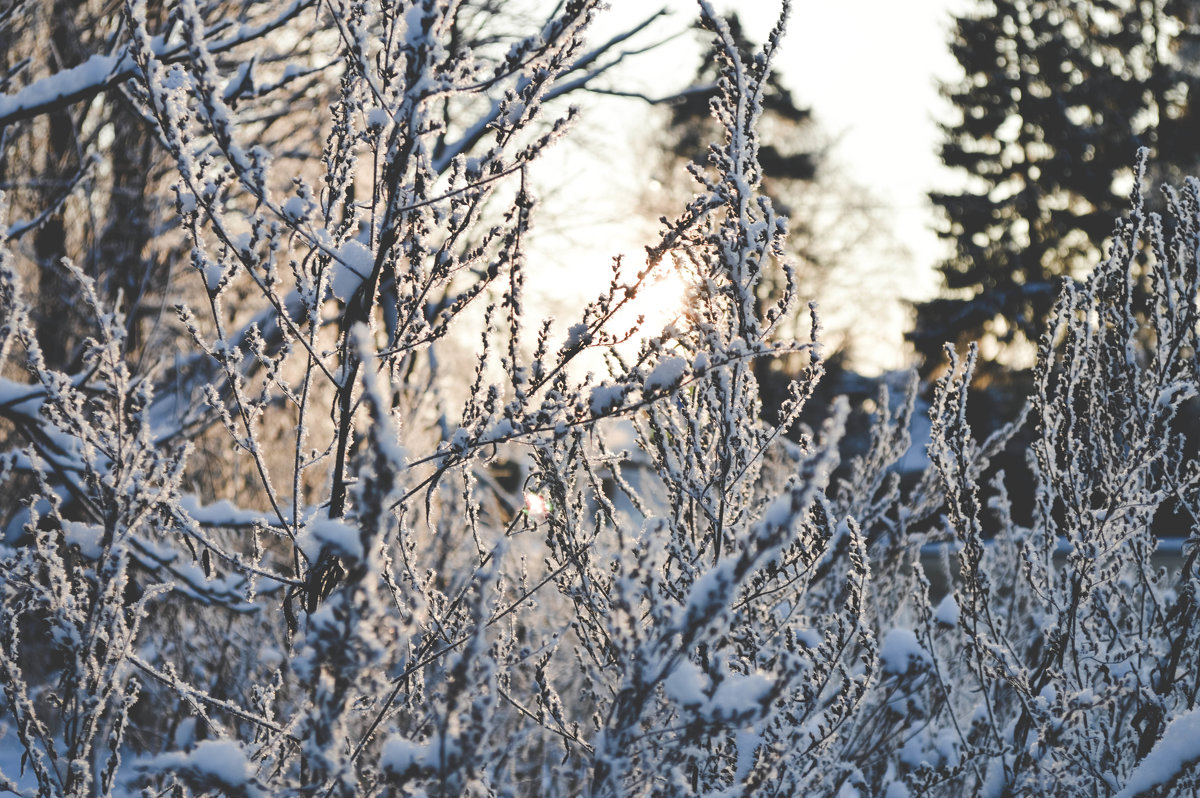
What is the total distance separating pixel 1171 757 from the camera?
2016 mm

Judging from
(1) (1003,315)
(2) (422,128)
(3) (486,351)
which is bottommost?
(3) (486,351)

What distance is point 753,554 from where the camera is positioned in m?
1.37

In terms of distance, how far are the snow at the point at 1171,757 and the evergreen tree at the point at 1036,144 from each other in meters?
18.4

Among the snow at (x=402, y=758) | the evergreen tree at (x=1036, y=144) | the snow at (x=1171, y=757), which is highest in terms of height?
the evergreen tree at (x=1036, y=144)

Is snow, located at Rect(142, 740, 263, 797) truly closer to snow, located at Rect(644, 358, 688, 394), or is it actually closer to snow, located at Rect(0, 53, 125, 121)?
snow, located at Rect(644, 358, 688, 394)

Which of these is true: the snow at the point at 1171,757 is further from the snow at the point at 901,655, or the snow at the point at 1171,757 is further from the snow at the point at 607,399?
the snow at the point at 607,399

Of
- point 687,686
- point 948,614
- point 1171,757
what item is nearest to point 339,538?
point 687,686

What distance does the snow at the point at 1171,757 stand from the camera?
1980 millimetres

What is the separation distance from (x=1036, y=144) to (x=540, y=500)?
68.4 ft

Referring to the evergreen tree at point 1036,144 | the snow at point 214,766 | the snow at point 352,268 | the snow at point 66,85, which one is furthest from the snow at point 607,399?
the evergreen tree at point 1036,144

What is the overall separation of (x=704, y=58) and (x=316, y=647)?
18.5 metres

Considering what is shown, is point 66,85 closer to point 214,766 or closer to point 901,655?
point 214,766

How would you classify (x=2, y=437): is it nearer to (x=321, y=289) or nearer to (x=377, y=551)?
(x=321, y=289)

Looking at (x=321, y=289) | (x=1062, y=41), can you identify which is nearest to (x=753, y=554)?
(x=321, y=289)
